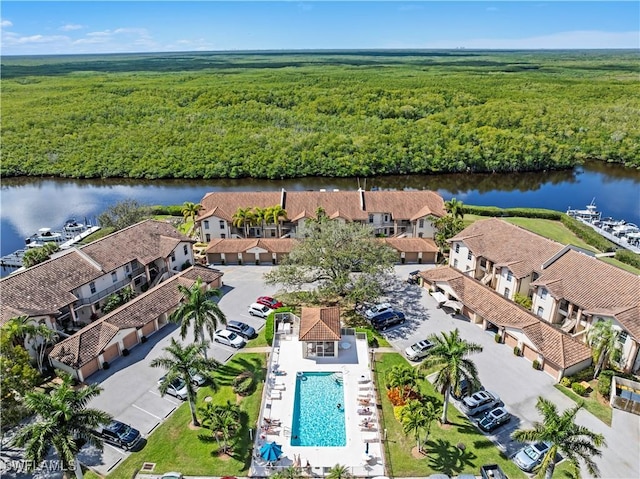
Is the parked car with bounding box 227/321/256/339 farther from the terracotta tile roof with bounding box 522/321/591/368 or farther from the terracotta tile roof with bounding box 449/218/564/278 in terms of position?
the terracotta tile roof with bounding box 449/218/564/278

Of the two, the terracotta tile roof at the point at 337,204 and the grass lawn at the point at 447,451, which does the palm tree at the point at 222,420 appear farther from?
the terracotta tile roof at the point at 337,204

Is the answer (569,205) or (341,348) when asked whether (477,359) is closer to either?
(341,348)

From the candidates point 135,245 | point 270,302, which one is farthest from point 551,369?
point 135,245

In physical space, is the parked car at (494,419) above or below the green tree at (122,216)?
below

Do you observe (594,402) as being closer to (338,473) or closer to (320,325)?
(338,473)

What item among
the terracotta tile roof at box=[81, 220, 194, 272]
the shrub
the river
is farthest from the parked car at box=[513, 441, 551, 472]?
the river

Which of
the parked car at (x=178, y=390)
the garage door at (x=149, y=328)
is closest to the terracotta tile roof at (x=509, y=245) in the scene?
the parked car at (x=178, y=390)

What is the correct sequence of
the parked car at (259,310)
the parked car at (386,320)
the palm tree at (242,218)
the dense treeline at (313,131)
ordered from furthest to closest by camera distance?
the dense treeline at (313,131) < the palm tree at (242,218) < the parked car at (259,310) < the parked car at (386,320)
